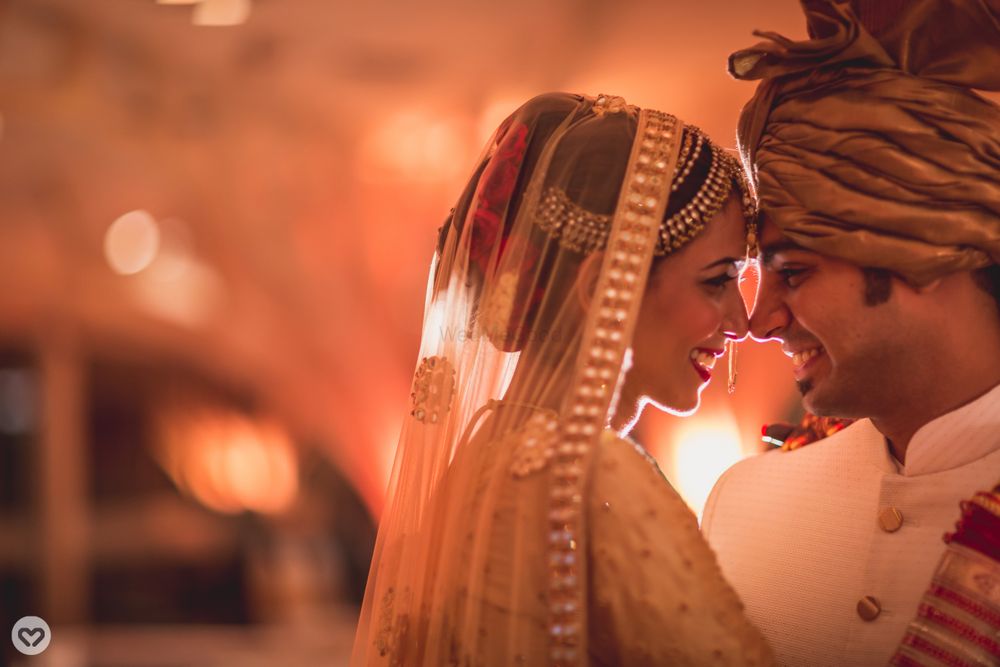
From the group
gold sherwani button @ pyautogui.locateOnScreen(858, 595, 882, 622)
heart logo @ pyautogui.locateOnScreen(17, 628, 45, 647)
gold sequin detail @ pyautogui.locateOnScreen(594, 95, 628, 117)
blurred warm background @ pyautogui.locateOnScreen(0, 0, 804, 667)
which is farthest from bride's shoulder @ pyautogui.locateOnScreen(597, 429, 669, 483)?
heart logo @ pyautogui.locateOnScreen(17, 628, 45, 647)

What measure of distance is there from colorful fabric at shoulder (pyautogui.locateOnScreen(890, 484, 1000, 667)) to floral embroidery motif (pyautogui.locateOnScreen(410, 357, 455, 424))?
76 centimetres

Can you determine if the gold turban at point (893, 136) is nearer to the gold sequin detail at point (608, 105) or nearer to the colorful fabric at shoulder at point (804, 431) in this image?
the gold sequin detail at point (608, 105)

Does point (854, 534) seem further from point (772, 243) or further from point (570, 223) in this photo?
point (570, 223)

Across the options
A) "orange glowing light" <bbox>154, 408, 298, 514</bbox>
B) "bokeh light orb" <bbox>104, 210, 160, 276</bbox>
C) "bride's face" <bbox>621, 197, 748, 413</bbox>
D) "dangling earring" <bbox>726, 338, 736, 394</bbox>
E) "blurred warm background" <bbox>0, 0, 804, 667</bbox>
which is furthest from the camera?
"orange glowing light" <bbox>154, 408, 298, 514</bbox>

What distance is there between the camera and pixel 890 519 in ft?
5.40

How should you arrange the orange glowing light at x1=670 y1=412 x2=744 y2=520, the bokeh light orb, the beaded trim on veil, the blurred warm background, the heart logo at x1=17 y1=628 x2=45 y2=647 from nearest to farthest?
the beaded trim on veil → the orange glowing light at x1=670 y1=412 x2=744 y2=520 → the blurred warm background → the heart logo at x1=17 y1=628 x2=45 y2=647 → the bokeh light orb

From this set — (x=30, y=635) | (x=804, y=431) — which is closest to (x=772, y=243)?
(x=804, y=431)

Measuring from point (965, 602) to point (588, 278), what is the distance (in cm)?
71

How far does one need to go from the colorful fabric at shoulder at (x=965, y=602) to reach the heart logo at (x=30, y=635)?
5227 mm

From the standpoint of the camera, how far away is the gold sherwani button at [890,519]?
5.38 feet

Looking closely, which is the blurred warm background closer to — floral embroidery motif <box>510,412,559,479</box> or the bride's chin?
the bride's chin

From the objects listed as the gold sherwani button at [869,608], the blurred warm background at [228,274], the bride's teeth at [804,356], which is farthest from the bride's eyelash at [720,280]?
the blurred warm background at [228,274]

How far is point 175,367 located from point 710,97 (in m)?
4.34

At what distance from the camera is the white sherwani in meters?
1.60
